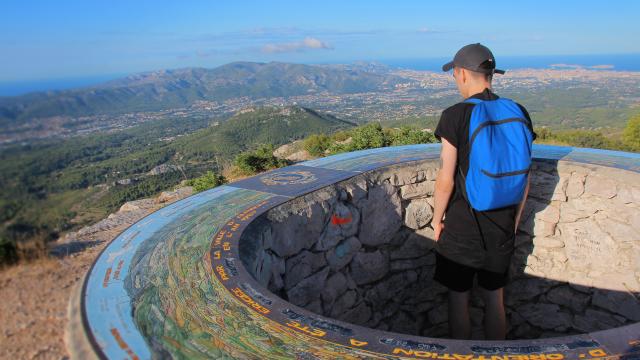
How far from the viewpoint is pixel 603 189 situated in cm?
504

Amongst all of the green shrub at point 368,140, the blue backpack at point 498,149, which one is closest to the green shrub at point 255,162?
the green shrub at point 368,140

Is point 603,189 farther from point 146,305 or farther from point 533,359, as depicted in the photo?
point 146,305

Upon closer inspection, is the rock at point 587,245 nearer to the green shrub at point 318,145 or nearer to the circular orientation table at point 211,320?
the circular orientation table at point 211,320

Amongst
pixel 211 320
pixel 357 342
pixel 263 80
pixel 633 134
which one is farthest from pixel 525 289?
pixel 263 80

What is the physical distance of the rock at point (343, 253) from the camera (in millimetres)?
4758

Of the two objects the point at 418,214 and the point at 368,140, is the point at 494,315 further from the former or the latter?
the point at 368,140

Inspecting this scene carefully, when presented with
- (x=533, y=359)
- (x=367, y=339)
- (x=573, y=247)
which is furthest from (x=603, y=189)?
(x=367, y=339)

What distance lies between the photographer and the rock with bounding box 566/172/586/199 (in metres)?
5.19

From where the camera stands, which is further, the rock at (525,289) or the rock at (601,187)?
the rock at (525,289)

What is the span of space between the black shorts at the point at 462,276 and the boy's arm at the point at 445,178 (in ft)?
1.38

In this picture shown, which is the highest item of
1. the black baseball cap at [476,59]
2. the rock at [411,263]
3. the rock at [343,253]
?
the black baseball cap at [476,59]

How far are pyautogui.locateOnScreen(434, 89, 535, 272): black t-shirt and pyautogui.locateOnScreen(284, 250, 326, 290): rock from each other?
1363mm

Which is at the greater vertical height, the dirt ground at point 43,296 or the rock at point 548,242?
the dirt ground at point 43,296

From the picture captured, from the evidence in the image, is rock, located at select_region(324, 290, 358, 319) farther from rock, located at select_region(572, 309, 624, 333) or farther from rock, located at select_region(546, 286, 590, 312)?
rock, located at select_region(572, 309, 624, 333)
